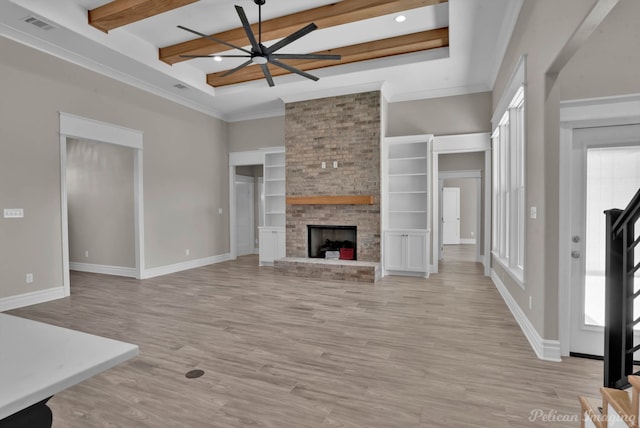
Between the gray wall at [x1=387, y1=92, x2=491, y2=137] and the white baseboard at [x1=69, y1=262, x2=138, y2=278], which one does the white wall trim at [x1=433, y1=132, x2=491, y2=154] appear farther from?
the white baseboard at [x1=69, y1=262, x2=138, y2=278]

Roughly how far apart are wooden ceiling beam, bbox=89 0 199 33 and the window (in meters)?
3.94

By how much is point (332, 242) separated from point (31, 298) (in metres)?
4.85

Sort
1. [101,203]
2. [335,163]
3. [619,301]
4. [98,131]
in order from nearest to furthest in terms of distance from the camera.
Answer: [619,301] → [98,131] → [335,163] → [101,203]

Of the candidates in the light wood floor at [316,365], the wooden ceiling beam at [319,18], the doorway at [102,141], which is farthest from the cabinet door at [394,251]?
the doorway at [102,141]

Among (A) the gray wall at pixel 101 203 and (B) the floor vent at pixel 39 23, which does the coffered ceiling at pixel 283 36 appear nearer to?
(B) the floor vent at pixel 39 23

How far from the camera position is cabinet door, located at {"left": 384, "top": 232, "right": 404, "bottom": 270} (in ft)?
19.9

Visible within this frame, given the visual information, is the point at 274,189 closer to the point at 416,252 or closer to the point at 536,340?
the point at 416,252

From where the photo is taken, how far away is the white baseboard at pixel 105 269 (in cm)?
614

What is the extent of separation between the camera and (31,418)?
1051 millimetres

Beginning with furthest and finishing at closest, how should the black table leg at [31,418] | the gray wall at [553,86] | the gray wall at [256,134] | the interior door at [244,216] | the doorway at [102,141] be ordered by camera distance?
the interior door at [244,216], the gray wall at [256,134], the doorway at [102,141], the gray wall at [553,86], the black table leg at [31,418]

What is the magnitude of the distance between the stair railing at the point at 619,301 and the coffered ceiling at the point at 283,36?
3.10 metres

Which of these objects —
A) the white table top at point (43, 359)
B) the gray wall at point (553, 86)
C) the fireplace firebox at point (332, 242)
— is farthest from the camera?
the fireplace firebox at point (332, 242)

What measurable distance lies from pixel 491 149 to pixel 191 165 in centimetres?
602

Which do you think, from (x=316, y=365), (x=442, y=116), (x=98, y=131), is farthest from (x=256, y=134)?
(x=316, y=365)
